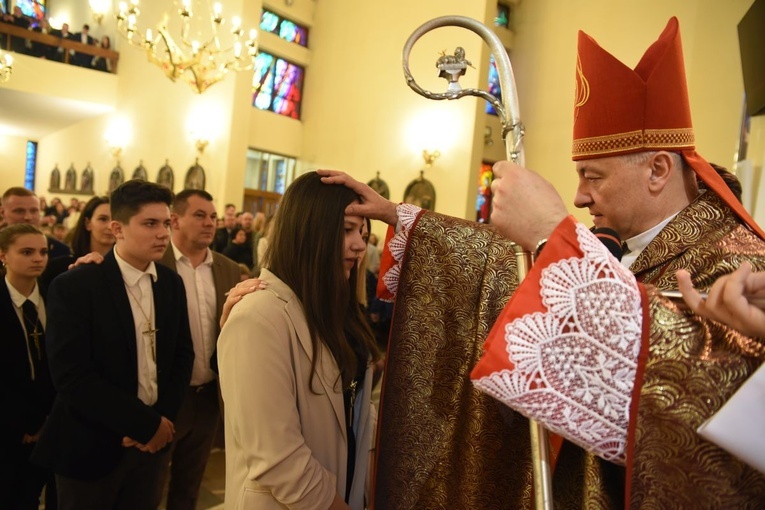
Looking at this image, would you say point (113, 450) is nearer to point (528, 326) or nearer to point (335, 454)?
point (335, 454)

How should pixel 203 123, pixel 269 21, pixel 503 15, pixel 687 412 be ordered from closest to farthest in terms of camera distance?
pixel 687 412, pixel 203 123, pixel 503 15, pixel 269 21

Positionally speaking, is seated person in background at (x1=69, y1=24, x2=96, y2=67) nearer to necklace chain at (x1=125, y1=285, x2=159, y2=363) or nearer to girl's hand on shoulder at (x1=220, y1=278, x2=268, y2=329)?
necklace chain at (x1=125, y1=285, x2=159, y2=363)

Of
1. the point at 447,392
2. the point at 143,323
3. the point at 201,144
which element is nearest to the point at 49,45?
the point at 201,144

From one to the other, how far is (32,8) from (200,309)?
1928 centimetres

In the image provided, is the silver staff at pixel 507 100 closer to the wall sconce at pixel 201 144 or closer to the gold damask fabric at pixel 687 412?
the gold damask fabric at pixel 687 412

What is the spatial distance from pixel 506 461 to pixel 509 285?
0.44 metres

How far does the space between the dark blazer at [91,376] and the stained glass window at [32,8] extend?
1890cm

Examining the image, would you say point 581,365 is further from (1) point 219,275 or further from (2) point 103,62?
(2) point 103,62

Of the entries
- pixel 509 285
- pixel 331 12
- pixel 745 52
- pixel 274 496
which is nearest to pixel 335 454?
pixel 274 496

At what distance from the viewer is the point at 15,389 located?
8.88 ft

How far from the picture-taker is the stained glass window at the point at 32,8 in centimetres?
1723

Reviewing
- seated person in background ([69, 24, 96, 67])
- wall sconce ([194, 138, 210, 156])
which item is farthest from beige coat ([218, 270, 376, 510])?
seated person in background ([69, 24, 96, 67])

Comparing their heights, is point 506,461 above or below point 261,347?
below

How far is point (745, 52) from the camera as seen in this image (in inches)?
185
